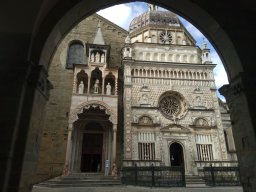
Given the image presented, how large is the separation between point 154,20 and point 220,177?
19.1 metres

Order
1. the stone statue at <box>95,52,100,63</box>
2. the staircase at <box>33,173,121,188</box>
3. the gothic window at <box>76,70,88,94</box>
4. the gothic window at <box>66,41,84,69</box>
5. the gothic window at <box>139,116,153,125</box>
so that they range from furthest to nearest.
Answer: the gothic window at <box>66,41,84,69</box>, the stone statue at <box>95,52,100,63</box>, the gothic window at <box>139,116,153,125</box>, the gothic window at <box>76,70,88,94</box>, the staircase at <box>33,173,121,188</box>

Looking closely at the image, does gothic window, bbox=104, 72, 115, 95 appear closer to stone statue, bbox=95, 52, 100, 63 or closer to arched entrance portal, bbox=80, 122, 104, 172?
stone statue, bbox=95, 52, 100, 63

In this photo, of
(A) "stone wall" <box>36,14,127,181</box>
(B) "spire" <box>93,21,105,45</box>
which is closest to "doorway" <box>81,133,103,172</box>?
(A) "stone wall" <box>36,14,127,181</box>

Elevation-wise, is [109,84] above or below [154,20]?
below

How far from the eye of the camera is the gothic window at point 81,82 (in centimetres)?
1692

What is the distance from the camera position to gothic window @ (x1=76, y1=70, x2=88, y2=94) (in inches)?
666

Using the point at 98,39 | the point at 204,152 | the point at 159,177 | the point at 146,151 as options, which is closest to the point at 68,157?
the point at 146,151

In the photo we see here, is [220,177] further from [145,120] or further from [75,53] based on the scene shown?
[75,53]

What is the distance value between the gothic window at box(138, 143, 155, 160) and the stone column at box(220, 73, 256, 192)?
12902 mm

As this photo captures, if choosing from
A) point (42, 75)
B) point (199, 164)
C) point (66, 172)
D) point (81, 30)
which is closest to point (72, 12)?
point (42, 75)

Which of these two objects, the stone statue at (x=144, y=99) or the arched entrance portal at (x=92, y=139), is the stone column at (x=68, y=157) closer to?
the arched entrance portal at (x=92, y=139)

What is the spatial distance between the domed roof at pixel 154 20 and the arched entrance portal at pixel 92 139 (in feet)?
42.6

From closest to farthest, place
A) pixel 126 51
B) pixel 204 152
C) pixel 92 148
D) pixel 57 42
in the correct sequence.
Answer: pixel 57 42
pixel 92 148
pixel 204 152
pixel 126 51

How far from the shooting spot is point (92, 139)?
1788 centimetres
